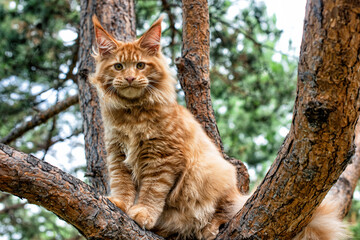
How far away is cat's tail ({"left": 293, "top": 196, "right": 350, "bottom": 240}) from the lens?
197 cm

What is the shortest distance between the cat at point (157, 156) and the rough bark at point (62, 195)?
13.8 inches

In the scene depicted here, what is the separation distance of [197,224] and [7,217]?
436cm

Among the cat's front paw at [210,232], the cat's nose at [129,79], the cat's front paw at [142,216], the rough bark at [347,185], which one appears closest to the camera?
the cat's front paw at [142,216]

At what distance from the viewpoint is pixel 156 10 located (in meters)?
4.81

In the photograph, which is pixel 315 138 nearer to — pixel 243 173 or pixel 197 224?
pixel 197 224

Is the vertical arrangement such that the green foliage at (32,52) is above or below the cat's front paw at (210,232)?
above

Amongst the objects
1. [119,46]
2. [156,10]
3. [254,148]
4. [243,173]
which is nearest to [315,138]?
[243,173]

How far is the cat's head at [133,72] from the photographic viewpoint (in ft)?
8.06

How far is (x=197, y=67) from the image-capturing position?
2.98 meters

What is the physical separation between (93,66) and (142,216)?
67.7 inches

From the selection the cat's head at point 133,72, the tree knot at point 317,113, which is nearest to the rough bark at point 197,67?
the cat's head at point 133,72

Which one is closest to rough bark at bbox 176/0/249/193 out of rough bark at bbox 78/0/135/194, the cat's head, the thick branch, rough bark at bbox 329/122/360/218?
the cat's head

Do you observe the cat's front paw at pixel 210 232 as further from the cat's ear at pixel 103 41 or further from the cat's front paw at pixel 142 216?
the cat's ear at pixel 103 41

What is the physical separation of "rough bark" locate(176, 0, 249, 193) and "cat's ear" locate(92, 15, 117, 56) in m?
0.60
